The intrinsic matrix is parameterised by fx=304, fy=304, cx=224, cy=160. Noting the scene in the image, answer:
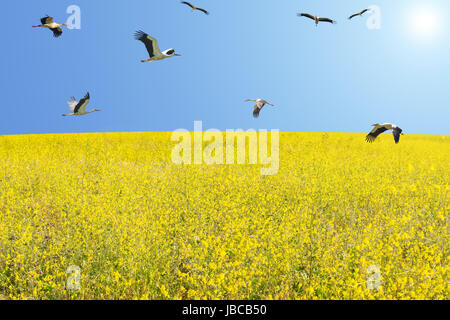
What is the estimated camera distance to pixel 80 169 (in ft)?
32.2

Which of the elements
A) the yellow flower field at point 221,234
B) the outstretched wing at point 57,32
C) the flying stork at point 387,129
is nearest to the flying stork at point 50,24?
the outstretched wing at point 57,32

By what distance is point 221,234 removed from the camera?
4980mm

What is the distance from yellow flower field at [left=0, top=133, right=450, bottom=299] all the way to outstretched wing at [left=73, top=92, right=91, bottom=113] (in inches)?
72.6

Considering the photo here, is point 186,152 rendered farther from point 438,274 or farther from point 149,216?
point 438,274

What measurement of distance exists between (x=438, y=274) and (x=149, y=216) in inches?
168

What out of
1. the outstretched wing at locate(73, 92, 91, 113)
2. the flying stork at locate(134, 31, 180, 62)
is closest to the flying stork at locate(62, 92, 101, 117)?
the outstretched wing at locate(73, 92, 91, 113)

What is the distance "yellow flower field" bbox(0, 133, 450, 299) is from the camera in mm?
3574

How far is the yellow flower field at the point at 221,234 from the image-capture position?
3574 mm

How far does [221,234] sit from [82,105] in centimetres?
449

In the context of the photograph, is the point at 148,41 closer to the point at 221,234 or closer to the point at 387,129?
the point at 221,234

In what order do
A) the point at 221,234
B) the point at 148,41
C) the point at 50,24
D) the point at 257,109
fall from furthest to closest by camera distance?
1. the point at 257,109
2. the point at 50,24
3. the point at 148,41
4. the point at 221,234

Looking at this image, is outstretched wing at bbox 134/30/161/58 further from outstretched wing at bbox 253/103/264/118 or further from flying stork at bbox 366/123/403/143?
flying stork at bbox 366/123/403/143

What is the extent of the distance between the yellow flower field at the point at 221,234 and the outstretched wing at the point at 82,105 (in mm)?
1845

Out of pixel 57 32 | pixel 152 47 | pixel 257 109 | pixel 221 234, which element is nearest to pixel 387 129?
pixel 257 109
